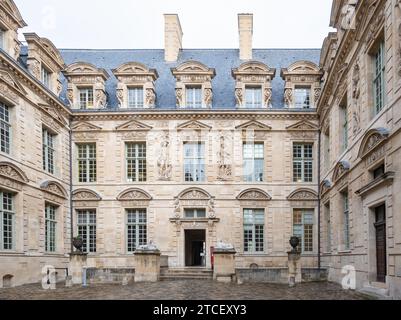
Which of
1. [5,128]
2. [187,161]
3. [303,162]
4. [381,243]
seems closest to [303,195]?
[303,162]

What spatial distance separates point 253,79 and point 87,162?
8715 millimetres

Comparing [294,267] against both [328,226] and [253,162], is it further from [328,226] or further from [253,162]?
[253,162]

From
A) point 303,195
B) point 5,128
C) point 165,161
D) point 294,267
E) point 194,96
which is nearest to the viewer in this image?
point 5,128

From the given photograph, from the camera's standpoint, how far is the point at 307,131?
21.4 m

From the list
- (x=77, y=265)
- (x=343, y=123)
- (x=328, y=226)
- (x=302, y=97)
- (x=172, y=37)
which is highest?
(x=172, y=37)

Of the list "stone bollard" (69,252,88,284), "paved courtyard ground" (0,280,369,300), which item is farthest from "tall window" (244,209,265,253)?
"stone bollard" (69,252,88,284)

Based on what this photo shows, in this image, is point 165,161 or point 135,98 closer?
point 165,161

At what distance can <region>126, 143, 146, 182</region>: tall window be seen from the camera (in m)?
21.6

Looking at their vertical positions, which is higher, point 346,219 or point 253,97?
point 253,97

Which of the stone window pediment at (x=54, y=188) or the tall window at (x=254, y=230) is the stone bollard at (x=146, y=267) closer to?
the stone window pediment at (x=54, y=188)

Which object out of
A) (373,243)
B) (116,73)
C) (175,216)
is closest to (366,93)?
(373,243)

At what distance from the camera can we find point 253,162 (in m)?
21.5
